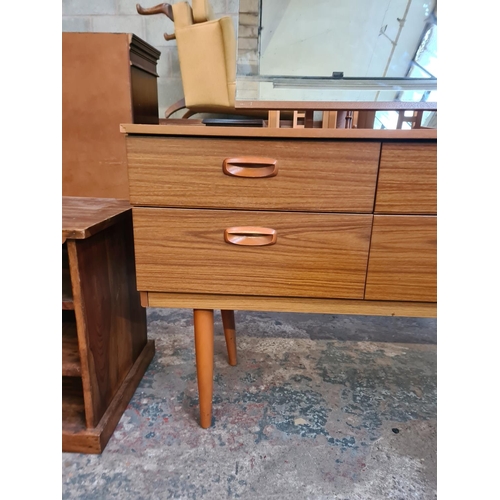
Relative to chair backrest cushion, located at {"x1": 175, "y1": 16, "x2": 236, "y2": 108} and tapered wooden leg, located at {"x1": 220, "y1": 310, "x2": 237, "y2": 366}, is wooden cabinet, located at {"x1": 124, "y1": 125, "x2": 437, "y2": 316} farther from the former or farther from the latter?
chair backrest cushion, located at {"x1": 175, "y1": 16, "x2": 236, "y2": 108}

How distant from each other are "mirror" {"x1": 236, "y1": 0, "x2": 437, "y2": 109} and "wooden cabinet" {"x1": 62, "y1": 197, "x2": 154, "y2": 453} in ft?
1.29

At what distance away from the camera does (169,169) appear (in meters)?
0.58

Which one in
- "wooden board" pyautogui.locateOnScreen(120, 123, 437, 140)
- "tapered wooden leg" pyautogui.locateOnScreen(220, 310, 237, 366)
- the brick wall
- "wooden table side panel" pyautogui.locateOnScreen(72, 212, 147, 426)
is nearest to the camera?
"wooden board" pyautogui.locateOnScreen(120, 123, 437, 140)

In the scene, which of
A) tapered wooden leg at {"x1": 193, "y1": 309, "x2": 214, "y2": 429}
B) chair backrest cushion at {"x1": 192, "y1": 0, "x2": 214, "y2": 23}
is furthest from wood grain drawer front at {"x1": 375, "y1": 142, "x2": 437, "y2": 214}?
chair backrest cushion at {"x1": 192, "y1": 0, "x2": 214, "y2": 23}

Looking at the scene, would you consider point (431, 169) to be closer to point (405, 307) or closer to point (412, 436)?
point (405, 307)

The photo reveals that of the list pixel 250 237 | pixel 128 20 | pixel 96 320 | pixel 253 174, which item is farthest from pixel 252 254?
pixel 128 20

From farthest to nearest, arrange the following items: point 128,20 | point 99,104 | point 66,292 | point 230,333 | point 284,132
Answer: point 128,20 → point 99,104 → point 230,333 → point 66,292 → point 284,132

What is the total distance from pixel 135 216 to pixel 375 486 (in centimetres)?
64

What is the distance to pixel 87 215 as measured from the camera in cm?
71

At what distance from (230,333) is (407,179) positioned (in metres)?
0.58

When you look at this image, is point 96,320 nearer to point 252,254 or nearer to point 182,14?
point 252,254

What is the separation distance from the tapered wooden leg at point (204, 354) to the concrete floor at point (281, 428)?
52 millimetres

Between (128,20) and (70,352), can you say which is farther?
(128,20)

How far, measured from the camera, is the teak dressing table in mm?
568
